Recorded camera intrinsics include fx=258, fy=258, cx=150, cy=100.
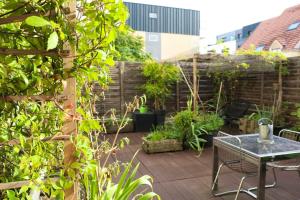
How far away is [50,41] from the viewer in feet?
2.51

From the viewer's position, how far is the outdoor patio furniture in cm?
641

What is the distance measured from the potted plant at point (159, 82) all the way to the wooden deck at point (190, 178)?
189 centimetres

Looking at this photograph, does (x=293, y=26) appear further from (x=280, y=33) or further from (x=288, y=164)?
(x=288, y=164)

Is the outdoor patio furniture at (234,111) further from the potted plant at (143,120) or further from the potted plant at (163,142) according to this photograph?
the potted plant at (163,142)

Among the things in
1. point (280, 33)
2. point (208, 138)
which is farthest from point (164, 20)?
point (208, 138)

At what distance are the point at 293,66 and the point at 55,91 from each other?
559 centimetres

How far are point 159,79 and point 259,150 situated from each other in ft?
12.9

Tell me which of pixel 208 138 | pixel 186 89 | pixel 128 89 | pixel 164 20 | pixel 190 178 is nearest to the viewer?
pixel 190 178

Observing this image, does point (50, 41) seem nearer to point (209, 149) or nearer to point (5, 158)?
point (5, 158)

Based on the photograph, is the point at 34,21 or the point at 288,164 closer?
the point at 34,21

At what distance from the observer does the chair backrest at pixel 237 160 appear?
2.50 m

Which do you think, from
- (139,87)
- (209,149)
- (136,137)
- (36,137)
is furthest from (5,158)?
(139,87)

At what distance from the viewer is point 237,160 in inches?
107

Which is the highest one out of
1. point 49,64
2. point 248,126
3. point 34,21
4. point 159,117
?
point 34,21
